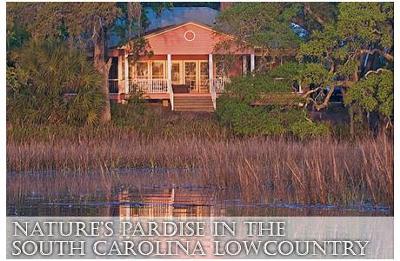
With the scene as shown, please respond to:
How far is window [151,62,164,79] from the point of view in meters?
45.2

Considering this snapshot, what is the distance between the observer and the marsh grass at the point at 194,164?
1789 centimetres

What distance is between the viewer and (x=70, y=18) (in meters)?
34.4

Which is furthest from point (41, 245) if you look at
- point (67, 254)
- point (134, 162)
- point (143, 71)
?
point (143, 71)

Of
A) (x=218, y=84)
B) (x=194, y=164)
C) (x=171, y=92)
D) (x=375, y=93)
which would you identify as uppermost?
(x=218, y=84)

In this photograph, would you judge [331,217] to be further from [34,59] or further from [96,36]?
[96,36]

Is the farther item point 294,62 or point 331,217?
point 294,62

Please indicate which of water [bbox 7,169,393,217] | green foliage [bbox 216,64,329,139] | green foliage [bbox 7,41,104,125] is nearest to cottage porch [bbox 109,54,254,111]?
green foliage [bbox 216,64,329,139]

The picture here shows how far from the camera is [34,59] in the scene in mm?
31938

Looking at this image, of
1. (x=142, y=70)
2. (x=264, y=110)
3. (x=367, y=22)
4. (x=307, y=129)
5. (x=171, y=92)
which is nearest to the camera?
(x=307, y=129)

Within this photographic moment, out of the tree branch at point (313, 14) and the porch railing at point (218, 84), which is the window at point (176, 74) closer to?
the porch railing at point (218, 84)

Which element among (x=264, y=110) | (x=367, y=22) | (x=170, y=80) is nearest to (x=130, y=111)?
(x=264, y=110)

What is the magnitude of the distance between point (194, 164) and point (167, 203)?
5.31 meters

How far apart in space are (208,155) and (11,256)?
8.67 m

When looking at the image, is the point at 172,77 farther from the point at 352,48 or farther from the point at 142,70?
the point at 352,48
